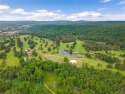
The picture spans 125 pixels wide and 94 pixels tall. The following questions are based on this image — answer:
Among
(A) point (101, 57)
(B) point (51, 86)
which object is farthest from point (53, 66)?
(A) point (101, 57)

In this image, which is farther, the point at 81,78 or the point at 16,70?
the point at 16,70

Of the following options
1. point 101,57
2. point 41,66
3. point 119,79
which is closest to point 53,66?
point 41,66

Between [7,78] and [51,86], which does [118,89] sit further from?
[7,78]

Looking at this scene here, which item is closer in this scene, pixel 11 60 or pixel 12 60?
pixel 12 60

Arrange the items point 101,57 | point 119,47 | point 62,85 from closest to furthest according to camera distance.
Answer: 1. point 62,85
2. point 101,57
3. point 119,47

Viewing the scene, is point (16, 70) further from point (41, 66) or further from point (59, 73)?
point (59, 73)

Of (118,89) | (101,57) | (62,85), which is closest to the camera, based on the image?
(118,89)

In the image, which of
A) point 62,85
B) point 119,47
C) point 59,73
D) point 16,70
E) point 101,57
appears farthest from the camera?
point 119,47

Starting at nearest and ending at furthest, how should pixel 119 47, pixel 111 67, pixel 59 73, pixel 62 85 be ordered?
pixel 62 85 → pixel 59 73 → pixel 111 67 → pixel 119 47

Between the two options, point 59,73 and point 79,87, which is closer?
point 79,87
